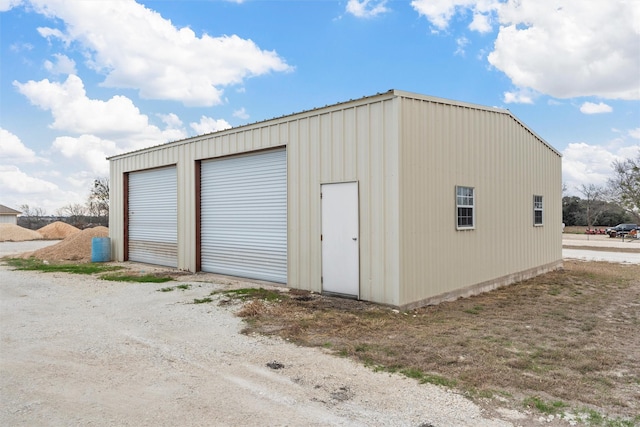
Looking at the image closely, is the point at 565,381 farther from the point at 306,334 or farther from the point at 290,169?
the point at 290,169

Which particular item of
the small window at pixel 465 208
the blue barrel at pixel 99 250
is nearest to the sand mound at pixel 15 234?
the blue barrel at pixel 99 250

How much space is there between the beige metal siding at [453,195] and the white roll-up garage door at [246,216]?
336 cm

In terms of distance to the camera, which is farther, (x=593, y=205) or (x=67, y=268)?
(x=593, y=205)

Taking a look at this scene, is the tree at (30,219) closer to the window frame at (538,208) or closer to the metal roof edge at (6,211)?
the metal roof edge at (6,211)

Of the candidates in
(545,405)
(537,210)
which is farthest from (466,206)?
(545,405)

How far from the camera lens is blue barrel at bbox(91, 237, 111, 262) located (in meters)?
16.3

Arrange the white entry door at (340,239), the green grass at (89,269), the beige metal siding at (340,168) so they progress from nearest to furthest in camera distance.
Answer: the beige metal siding at (340,168) < the white entry door at (340,239) < the green grass at (89,269)

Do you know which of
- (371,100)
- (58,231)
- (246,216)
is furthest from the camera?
(58,231)

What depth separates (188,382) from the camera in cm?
454

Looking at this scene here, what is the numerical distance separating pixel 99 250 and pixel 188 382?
1356 centimetres

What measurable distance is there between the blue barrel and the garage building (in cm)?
308

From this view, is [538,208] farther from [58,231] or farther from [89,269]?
[58,231]

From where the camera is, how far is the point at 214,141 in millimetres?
12266

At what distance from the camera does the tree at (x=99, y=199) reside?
42.8m
